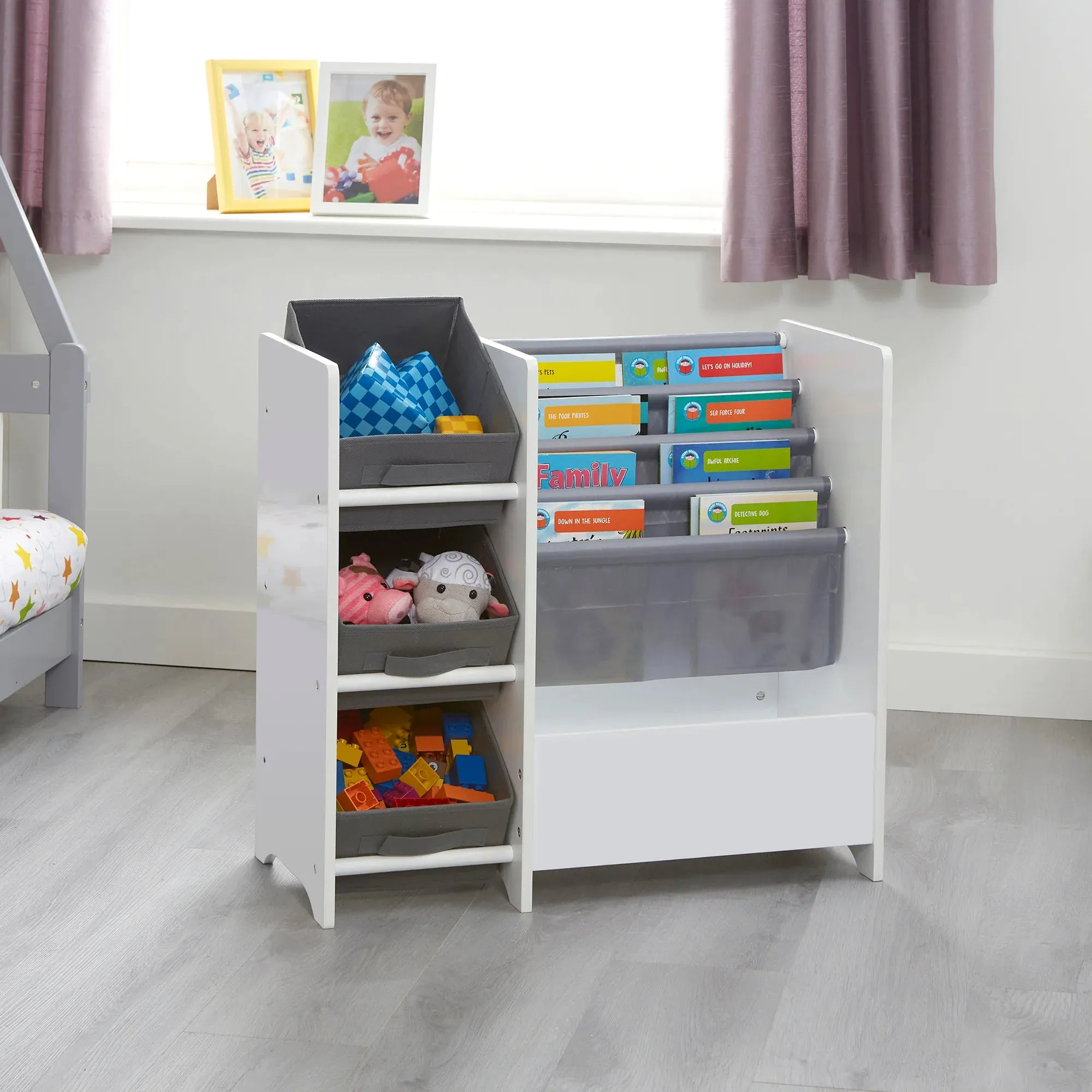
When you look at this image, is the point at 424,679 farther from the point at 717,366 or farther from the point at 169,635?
the point at 169,635

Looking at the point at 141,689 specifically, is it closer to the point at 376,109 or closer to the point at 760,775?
the point at 376,109

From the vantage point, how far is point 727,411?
186 cm

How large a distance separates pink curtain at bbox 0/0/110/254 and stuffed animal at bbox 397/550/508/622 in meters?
1.24

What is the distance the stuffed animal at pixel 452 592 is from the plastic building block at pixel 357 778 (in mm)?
205

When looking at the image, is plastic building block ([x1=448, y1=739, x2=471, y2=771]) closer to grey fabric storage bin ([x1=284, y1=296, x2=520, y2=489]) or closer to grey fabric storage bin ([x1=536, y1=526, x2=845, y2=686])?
grey fabric storage bin ([x1=536, y1=526, x2=845, y2=686])

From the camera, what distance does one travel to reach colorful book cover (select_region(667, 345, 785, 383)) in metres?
1.90

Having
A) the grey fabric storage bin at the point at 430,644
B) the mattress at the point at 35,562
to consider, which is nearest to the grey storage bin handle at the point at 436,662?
the grey fabric storage bin at the point at 430,644

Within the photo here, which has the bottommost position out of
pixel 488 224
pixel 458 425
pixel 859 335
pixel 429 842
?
pixel 429 842

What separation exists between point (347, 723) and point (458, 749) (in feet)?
0.47

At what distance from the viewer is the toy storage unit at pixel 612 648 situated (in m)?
1.62

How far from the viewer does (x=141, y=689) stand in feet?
8.46

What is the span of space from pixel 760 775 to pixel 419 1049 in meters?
0.57

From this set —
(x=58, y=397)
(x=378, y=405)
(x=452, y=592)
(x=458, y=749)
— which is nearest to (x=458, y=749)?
(x=458, y=749)

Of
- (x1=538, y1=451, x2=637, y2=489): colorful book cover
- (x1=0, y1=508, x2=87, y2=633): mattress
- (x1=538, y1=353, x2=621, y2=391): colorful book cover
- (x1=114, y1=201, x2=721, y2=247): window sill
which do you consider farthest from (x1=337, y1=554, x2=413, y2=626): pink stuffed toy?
(x1=114, y1=201, x2=721, y2=247): window sill
